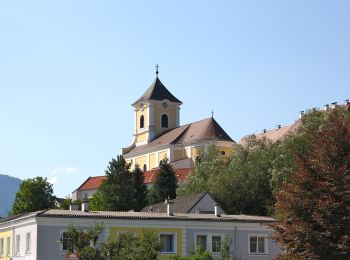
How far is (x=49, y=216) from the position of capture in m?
46.6

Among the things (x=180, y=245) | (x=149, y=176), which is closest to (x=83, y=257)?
(x=180, y=245)

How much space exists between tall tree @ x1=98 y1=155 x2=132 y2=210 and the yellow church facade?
117ft

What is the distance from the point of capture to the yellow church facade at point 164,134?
132m

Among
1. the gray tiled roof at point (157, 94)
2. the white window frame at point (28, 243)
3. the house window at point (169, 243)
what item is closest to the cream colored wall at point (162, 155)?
the gray tiled roof at point (157, 94)

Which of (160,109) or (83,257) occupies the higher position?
(160,109)

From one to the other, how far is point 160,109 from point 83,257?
118 meters

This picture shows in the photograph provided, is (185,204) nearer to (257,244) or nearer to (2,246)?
(257,244)

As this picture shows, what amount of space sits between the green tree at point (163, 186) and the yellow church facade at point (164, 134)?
31.0 m

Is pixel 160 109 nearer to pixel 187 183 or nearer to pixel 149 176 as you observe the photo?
pixel 149 176

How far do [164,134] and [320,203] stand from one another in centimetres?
11196

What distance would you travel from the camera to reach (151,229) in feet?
160

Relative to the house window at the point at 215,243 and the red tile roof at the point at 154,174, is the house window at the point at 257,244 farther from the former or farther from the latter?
the red tile roof at the point at 154,174

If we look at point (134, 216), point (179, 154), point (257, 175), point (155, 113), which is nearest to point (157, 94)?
point (155, 113)

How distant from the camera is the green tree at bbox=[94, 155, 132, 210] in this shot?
88.1m
